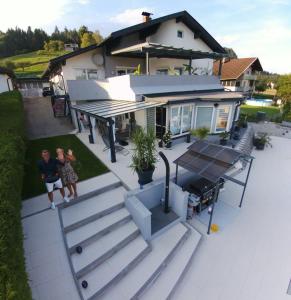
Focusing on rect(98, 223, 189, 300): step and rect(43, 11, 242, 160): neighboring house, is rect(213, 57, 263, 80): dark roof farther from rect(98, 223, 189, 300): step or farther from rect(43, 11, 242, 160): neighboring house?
rect(98, 223, 189, 300): step

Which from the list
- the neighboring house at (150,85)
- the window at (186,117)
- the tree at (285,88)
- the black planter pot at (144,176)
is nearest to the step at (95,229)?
the black planter pot at (144,176)

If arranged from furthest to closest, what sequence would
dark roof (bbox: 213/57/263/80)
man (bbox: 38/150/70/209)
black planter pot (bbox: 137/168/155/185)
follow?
1. dark roof (bbox: 213/57/263/80)
2. black planter pot (bbox: 137/168/155/185)
3. man (bbox: 38/150/70/209)

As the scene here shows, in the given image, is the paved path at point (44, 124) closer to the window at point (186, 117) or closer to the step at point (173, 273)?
the window at point (186, 117)

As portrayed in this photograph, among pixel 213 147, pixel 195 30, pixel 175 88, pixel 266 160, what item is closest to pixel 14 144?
pixel 213 147

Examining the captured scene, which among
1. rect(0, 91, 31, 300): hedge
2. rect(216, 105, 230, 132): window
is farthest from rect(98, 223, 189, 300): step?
rect(216, 105, 230, 132): window

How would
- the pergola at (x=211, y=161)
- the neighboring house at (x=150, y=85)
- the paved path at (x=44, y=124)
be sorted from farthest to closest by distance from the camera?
the paved path at (x=44, y=124), the neighboring house at (x=150, y=85), the pergola at (x=211, y=161)

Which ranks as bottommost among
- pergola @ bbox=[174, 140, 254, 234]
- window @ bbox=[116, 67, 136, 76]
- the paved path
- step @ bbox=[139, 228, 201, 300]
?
step @ bbox=[139, 228, 201, 300]
